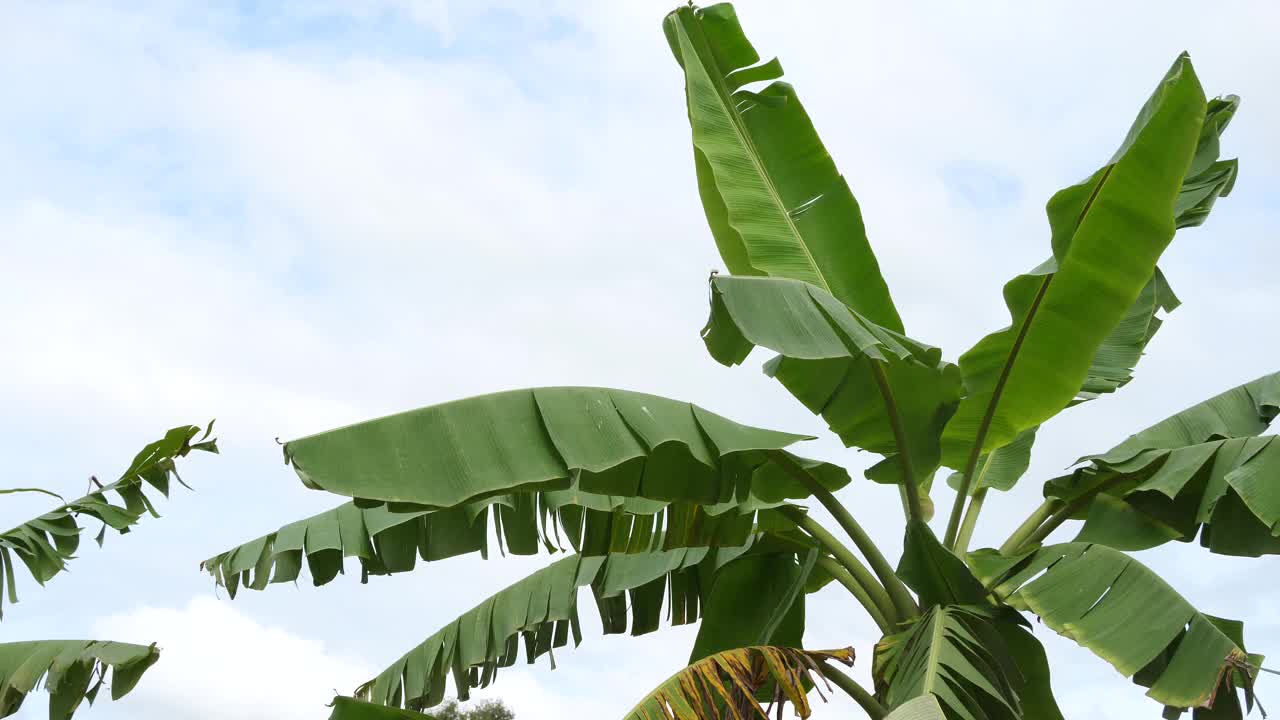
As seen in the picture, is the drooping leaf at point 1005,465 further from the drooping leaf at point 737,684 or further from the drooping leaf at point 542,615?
the drooping leaf at point 737,684

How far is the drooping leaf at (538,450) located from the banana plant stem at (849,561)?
0.68m

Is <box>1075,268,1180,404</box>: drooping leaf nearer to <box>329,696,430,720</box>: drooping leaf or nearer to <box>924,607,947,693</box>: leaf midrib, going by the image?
<box>924,607,947,693</box>: leaf midrib

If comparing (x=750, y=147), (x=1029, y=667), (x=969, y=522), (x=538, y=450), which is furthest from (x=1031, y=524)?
(x=538, y=450)

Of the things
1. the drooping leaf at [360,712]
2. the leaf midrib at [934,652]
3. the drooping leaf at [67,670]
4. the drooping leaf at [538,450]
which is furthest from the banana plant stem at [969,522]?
the drooping leaf at [67,670]

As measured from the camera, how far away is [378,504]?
2.71 meters

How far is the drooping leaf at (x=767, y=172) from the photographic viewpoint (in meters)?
4.77

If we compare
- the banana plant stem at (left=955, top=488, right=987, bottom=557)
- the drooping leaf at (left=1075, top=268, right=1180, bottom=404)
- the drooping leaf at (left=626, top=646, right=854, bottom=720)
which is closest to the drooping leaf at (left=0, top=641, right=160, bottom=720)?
the drooping leaf at (left=626, top=646, right=854, bottom=720)

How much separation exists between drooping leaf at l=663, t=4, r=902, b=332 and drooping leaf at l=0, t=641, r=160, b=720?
3039 mm

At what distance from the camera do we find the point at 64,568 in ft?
17.9

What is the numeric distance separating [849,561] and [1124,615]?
3.17 ft

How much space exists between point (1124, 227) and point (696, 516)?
1.92 m

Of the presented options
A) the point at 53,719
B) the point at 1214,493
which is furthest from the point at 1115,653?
the point at 53,719

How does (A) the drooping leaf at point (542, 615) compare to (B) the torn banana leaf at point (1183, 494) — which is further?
(A) the drooping leaf at point (542, 615)

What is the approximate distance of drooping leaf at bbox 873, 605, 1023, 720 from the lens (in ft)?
10.5
